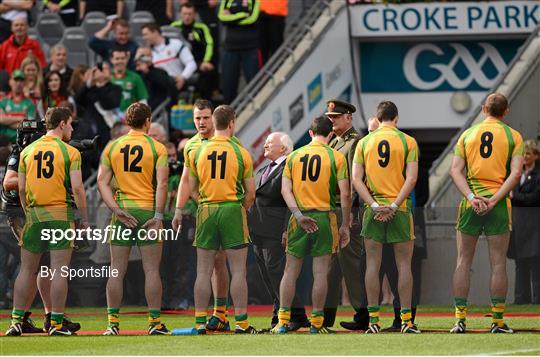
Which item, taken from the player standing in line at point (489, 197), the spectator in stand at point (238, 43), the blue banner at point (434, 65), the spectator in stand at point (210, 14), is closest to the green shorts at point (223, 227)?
the player standing in line at point (489, 197)

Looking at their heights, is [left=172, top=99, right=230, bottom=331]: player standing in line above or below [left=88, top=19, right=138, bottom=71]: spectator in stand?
below

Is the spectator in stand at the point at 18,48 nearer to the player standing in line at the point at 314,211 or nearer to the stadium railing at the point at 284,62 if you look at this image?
the stadium railing at the point at 284,62

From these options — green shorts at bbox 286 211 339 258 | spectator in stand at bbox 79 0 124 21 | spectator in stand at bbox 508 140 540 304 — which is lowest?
spectator in stand at bbox 508 140 540 304

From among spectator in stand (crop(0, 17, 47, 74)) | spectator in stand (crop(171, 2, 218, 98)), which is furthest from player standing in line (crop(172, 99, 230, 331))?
spectator in stand (crop(0, 17, 47, 74))

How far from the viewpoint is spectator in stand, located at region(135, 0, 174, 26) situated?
23.6 meters

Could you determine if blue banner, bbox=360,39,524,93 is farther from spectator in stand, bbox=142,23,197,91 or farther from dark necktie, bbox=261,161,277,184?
dark necktie, bbox=261,161,277,184

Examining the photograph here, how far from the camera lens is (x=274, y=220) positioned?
14641mm

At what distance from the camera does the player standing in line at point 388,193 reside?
13812mm

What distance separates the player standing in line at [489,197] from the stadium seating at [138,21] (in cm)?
1030

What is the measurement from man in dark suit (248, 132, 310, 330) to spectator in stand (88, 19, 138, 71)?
7328 millimetres

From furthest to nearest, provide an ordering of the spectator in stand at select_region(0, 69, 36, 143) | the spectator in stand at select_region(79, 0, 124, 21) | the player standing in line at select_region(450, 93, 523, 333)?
1. the spectator in stand at select_region(79, 0, 124, 21)
2. the spectator in stand at select_region(0, 69, 36, 143)
3. the player standing in line at select_region(450, 93, 523, 333)

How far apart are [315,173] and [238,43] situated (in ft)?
25.6

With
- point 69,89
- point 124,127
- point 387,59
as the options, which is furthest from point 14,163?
point 387,59

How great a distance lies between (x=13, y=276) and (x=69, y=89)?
5.67m
